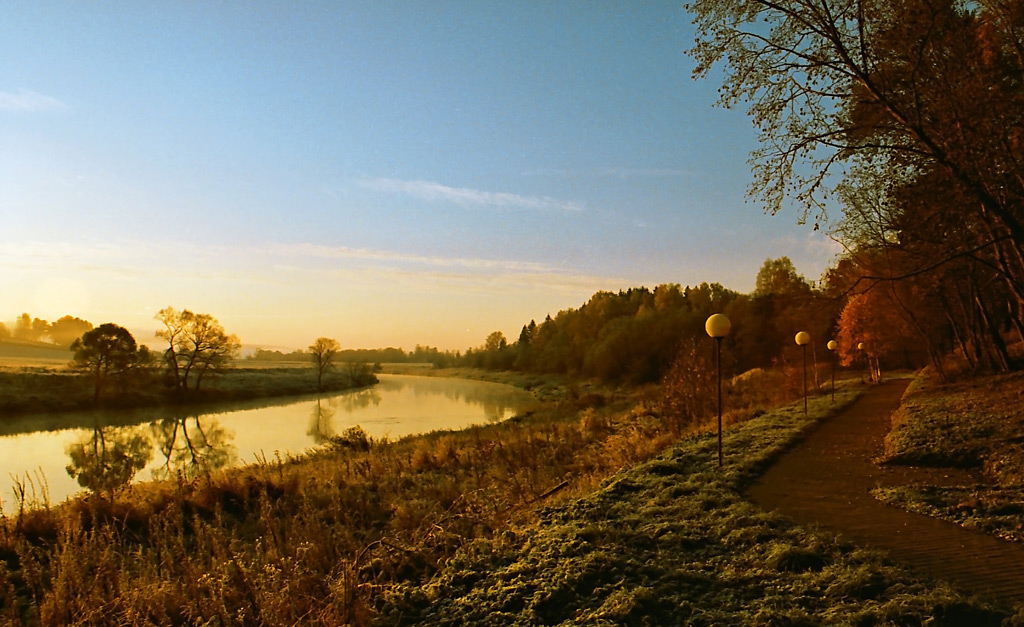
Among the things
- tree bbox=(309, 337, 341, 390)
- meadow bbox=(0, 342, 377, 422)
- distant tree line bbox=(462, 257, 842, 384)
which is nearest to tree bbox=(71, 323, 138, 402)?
meadow bbox=(0, 342, 377, 422)

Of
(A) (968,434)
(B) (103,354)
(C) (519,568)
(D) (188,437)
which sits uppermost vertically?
(B) (103,354)

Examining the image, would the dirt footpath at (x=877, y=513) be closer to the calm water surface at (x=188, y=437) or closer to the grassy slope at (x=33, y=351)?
the calm water surface at (x=188, y=437)

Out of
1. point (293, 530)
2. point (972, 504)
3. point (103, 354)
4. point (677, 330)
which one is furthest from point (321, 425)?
point (677, 330)

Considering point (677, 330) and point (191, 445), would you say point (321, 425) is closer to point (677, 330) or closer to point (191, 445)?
point (191, 445)

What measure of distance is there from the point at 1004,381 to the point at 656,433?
975 centimetres

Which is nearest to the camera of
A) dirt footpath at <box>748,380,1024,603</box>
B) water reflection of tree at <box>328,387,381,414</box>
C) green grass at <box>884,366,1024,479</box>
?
dirt footpath at <box>748,380,1024,603</box>

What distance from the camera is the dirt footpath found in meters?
4.63

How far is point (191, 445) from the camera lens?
24922 mm

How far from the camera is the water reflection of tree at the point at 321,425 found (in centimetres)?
2551

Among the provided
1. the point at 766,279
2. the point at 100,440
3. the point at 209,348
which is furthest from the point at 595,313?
the point at 100,440

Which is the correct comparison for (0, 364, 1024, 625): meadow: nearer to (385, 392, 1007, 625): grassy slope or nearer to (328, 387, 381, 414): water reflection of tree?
(385, 392, 1007, 625): grassy slope

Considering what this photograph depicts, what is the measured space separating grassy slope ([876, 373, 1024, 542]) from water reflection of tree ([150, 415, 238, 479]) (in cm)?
1663

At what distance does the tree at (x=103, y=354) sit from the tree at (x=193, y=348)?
12.2 feet

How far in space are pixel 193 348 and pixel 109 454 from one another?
85.7ft
